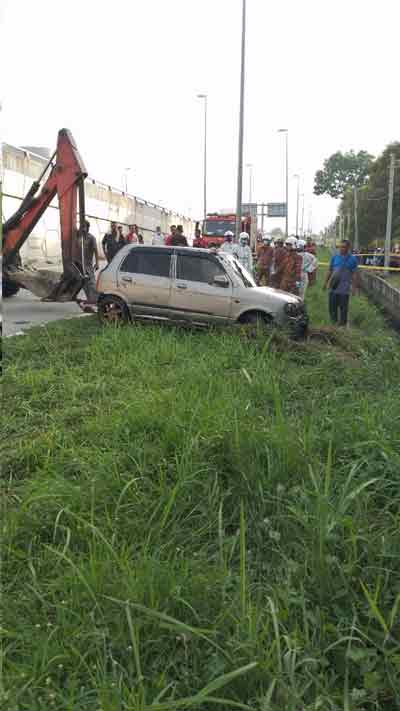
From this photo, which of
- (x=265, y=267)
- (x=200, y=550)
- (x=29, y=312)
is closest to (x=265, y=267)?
(x=265, y=267)

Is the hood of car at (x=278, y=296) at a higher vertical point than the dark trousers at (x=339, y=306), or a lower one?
higher

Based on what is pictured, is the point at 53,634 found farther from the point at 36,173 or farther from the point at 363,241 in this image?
the point at 363,241

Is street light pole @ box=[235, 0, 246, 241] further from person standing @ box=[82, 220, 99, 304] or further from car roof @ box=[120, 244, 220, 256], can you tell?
car roof @ box=[120, 244, 220, 256]

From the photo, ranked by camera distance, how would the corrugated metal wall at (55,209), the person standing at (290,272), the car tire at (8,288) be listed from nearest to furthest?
the person standing at (290,272)
the car tire at (8,288)
the corrugated metal wall at (55,209)

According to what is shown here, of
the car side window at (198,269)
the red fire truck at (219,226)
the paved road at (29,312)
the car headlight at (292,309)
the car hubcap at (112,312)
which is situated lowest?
the paved road at (29,312)

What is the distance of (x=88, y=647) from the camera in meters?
2.16

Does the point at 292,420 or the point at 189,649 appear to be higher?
the point at 292,420

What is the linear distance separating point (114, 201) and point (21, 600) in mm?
31723

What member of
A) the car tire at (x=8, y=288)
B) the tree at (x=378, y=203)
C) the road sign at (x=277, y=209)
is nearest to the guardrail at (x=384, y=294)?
the car tire at (x=8, y=288)

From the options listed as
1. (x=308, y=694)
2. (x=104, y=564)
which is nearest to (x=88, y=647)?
(x=104, y=564)

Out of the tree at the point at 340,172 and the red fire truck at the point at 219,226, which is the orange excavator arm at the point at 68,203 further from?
the tree at the point at 340,172

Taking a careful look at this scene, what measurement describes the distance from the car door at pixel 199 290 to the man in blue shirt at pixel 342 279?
303 cm

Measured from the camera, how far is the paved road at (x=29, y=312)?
33.7 ft

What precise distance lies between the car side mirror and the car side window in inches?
3.5
